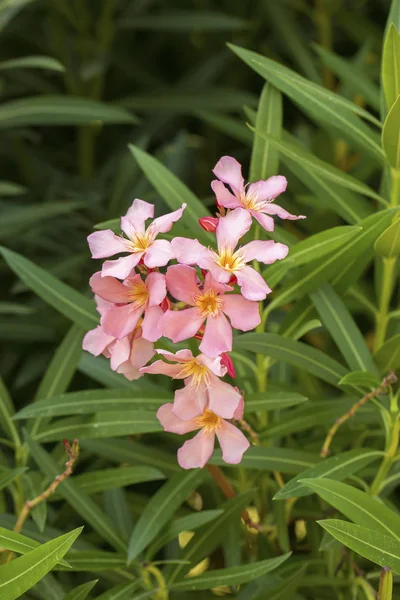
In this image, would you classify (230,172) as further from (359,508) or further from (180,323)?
(359,508)

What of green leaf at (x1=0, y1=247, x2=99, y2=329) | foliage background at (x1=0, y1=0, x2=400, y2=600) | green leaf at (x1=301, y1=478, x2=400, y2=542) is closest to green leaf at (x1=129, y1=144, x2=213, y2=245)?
foliage background at (x1=0, y1=0, x2=400, y2=600)

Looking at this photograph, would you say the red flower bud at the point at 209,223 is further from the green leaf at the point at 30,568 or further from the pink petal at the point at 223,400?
the green leaf at the point at 30,568

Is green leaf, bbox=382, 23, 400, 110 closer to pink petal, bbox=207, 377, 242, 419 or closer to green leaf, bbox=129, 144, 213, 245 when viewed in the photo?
green leaf, bbox=129, 144, 213, 245

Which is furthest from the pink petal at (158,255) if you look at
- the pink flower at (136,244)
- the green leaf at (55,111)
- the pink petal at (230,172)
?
the green leaf at (55,111)

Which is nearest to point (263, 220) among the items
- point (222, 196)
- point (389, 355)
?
point (222, 196)

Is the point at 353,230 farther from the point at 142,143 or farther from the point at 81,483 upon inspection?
the point at 142,143

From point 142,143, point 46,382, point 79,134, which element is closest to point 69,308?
point 46,382
